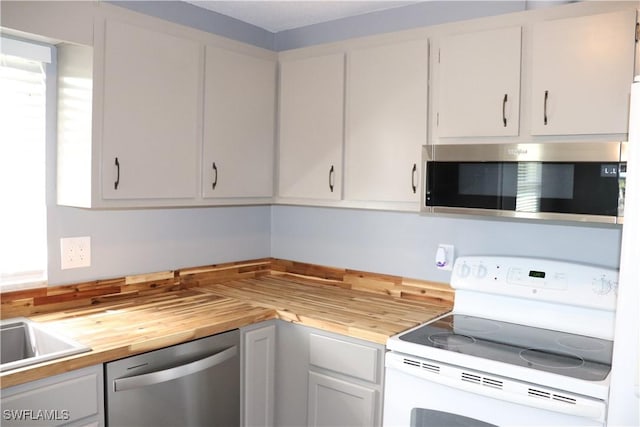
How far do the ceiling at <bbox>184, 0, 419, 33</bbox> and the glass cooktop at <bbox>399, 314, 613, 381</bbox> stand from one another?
1.57m

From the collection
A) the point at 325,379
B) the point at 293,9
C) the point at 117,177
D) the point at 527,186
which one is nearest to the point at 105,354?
the point at 117,177

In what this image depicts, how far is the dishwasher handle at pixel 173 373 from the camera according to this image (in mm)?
1843

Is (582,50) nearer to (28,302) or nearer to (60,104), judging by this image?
(60,104)

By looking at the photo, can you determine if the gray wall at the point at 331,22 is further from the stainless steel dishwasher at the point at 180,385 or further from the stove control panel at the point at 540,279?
the stainless steel dishwasher at the point at 180,385

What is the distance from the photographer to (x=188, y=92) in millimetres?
2445

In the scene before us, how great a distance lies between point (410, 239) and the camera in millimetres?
2729

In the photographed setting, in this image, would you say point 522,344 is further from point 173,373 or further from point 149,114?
point 149,114

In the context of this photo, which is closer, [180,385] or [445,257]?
[180,385]

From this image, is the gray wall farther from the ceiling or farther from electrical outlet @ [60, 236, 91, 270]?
electrical outlet @ [60, 236, 91, 270]

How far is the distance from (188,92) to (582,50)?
162cm

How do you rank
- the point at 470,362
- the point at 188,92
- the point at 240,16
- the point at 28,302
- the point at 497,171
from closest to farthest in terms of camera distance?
the point at 470,362
the point at 497,171
the point at 28,302
the point at 188,92
the point at 240,16

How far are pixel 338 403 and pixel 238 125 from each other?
1399 millimetres

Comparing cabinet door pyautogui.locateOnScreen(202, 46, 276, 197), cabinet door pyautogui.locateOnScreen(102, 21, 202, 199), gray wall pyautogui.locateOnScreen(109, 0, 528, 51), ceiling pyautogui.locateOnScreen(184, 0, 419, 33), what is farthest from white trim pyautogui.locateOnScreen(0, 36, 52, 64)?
ceiling pyautogui.locateOnScreen(184, 0, 419, 33)

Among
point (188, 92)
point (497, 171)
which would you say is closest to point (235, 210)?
point (188, 92)
